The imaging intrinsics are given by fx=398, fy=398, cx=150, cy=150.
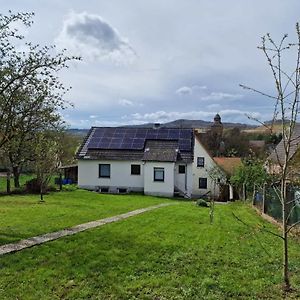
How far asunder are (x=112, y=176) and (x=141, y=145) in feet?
12.8

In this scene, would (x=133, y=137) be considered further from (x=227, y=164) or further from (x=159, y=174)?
(x=227, y=164)

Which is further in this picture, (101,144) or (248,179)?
(101,144)

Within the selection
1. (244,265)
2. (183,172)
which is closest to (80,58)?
(244,265)

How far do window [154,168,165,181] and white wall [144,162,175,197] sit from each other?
0.86 ft

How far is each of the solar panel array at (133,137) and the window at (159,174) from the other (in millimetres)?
2896

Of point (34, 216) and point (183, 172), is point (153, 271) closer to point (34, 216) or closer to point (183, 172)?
point (34, 216)

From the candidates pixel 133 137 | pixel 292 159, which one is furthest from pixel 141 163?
pixel 292 159

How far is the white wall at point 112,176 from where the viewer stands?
35.8m

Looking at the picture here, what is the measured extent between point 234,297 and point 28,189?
24.7 metres

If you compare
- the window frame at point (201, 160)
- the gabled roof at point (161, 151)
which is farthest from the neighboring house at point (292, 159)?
the window frame at point (201, 160)

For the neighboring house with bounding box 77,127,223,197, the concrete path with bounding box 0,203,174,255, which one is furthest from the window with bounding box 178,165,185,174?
the concrete path with bounding box 0,203,174,255

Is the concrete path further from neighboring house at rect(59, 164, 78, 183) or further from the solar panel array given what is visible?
neighboring house at rect(59, 164, 78, 183)

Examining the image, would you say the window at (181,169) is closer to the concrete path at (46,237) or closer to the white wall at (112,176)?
the white wall at (112,176)

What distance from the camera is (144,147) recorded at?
1441 inches
